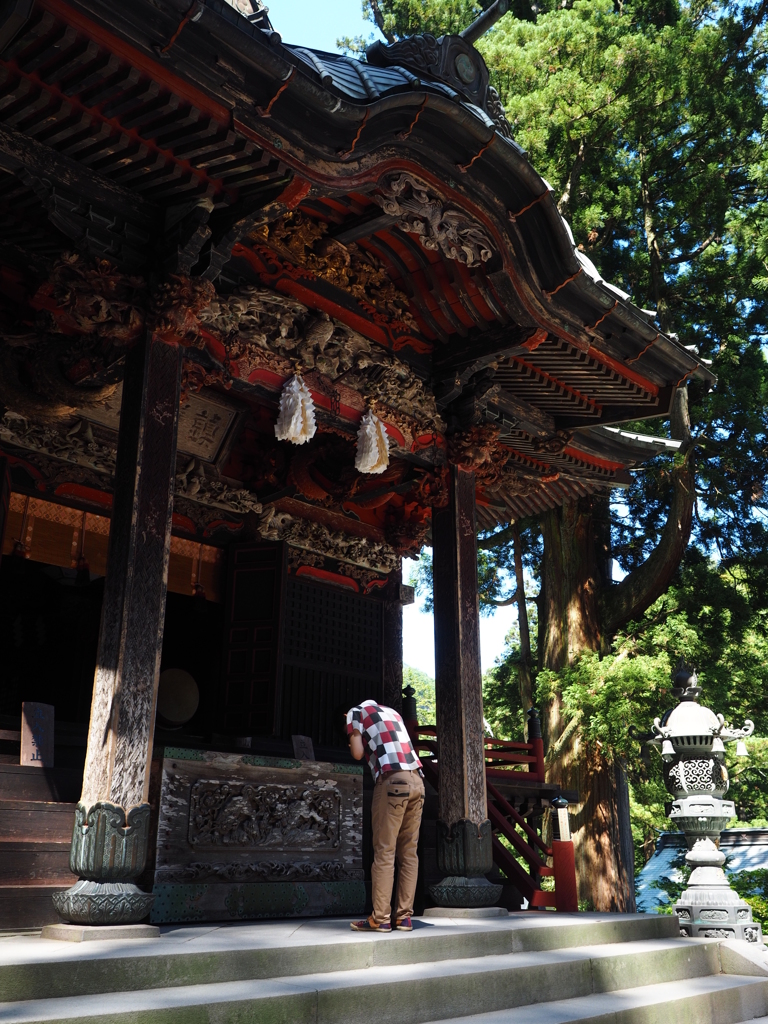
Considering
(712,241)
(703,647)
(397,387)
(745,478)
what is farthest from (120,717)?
(712,241)

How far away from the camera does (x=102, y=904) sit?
4020 mm

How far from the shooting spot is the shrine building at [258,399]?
14.3 ft

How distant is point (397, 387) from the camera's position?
6828 millimetres

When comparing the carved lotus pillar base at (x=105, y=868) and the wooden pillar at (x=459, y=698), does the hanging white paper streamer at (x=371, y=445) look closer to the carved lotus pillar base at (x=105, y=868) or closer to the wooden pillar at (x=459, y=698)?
the wooden pillar at (x=459, y=698)

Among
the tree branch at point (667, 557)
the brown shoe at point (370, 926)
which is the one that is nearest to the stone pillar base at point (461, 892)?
the brown shoe at point (370, 926)

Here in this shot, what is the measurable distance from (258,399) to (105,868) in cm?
380

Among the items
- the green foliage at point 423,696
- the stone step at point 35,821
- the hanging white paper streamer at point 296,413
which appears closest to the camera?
the stone step at point 35,821

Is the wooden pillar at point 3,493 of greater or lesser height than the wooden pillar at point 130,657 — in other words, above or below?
above

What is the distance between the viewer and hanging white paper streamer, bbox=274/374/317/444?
6012 millimetres

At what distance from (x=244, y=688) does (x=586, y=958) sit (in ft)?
13.7

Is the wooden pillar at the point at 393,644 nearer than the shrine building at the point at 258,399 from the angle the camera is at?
No

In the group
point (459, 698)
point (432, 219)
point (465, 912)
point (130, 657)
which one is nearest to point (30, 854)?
point (130, 657)

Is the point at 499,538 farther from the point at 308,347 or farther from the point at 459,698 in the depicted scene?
the point at 308,347

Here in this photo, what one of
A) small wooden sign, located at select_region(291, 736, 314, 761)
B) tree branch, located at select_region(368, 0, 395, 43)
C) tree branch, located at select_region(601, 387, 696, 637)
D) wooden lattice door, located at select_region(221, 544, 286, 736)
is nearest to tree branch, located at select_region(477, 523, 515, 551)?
tree branch, located at select_region(601, 387, 696, 637)
